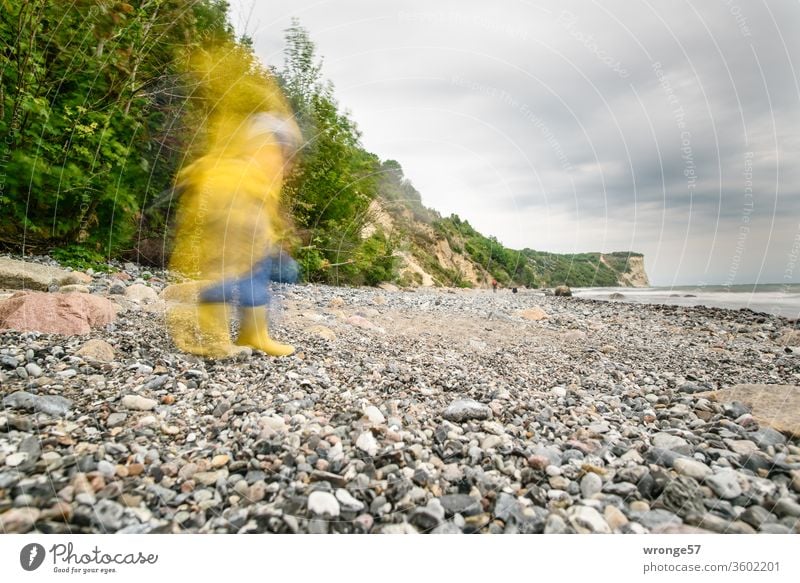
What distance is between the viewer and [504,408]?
288cm

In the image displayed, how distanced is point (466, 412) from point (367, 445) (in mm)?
864

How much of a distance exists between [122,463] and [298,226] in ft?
35.6

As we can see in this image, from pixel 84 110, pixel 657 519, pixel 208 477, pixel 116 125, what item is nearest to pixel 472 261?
pixel 116 125

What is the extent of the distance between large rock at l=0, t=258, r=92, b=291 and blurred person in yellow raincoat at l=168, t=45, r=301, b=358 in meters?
3.43

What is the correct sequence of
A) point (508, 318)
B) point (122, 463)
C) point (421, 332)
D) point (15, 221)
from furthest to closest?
point (508, 318) < point (15, 221) < point (421, 332) < point (122, 463)

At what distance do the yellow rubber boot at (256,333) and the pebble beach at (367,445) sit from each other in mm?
136

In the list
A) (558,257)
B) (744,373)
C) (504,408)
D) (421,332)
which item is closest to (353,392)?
(504,408)

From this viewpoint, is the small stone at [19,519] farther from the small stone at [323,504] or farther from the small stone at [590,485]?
the small stone at [590,485]

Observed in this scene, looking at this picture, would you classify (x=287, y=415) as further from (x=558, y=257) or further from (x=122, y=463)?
(x=558, y=257)

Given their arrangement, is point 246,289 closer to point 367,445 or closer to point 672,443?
point 367,445

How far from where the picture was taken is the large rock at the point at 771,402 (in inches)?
98.4

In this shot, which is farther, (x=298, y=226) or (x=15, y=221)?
(x=298, y=226)

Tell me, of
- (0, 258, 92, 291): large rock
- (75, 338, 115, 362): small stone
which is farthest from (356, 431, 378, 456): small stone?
(0, 258, 92, 291): large rock

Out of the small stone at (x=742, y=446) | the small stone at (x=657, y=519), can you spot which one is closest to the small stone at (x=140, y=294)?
the small stone at (x=657, y=519)
